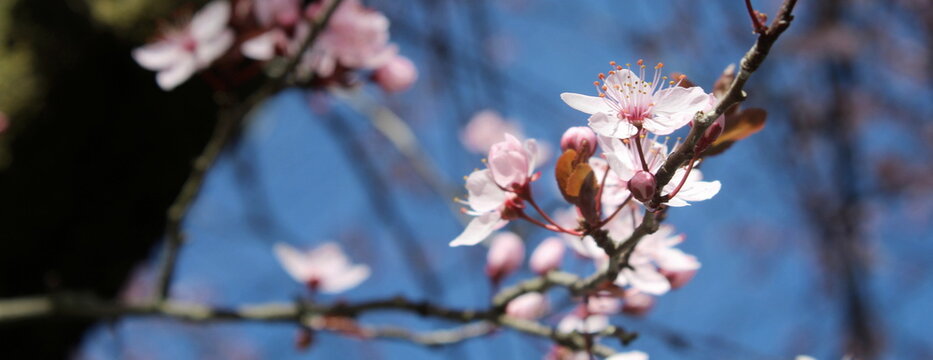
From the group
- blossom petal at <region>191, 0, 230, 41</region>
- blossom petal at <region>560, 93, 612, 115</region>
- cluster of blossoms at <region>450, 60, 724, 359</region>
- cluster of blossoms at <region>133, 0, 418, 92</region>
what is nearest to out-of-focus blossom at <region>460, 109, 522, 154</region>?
cluster of blossoms at <region>133, 0, 418, 92</region>

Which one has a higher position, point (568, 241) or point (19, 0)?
point (19, 0)

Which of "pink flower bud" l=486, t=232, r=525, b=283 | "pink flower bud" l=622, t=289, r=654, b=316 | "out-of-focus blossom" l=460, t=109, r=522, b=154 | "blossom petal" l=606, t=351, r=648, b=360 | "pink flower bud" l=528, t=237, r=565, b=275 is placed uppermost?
"out-of-focus blossom" l=460, t=109, r=522, b=154

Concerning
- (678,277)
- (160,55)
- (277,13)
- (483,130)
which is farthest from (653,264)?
(483,130)

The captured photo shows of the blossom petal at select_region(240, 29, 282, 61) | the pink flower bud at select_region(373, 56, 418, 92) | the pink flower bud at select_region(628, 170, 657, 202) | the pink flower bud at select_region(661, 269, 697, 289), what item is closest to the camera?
the pink flower bud at select_region(628, 170, 657, 202)

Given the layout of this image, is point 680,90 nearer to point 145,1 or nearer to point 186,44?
point 186,44

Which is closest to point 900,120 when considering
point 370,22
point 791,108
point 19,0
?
point 791,108

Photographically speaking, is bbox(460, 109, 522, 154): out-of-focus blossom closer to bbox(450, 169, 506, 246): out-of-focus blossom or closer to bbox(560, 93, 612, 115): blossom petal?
Result: bbox(450, 169, 506, 246): out-of-focus blossom

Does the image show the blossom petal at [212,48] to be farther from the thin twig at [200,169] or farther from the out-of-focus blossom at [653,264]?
the out-of-focus blossom at [653,264]
